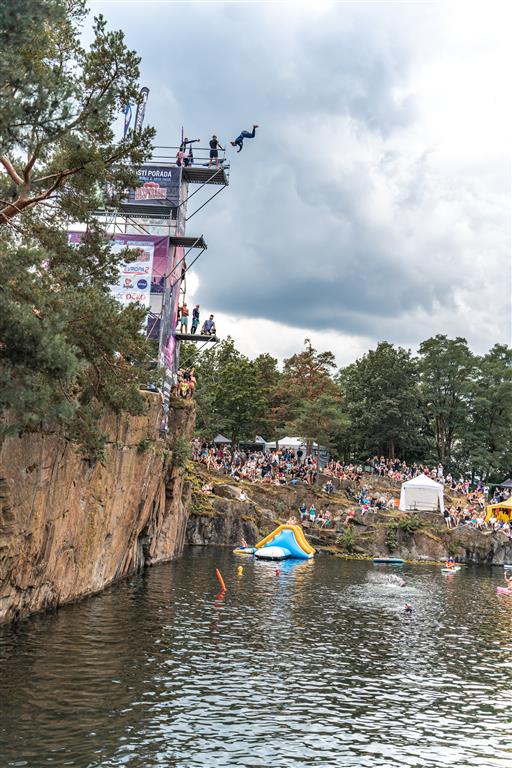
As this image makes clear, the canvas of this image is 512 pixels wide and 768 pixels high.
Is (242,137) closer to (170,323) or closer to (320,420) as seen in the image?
(170,323)

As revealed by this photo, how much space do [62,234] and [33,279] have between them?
656cm

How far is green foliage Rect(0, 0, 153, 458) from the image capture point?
1355 cm

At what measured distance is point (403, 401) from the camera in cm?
8425

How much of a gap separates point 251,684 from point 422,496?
153 ft

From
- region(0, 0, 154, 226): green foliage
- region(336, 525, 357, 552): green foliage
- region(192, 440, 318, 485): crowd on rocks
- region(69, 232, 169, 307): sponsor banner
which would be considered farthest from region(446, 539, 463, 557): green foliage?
region(0, 0, 154, 226): green foliage

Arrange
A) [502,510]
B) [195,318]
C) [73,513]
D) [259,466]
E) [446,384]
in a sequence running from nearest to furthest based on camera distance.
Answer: [73,513] < [195,318] < [502,510] < [259,466] < [446,384]

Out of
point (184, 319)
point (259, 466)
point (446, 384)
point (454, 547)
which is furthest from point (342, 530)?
point (446, 384)

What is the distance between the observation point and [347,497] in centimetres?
6425

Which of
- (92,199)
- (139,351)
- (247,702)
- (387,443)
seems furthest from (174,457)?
(387,443)

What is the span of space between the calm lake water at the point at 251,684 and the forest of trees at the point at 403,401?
52643mm

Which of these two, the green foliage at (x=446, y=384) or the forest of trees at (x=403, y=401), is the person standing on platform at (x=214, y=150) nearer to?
the forest of trees at (x=403, y=401)

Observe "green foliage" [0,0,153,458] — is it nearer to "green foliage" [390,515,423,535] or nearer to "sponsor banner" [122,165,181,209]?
"sponsor banner" [122,165,181,209]

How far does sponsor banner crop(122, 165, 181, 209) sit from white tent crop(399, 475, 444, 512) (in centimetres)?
3205

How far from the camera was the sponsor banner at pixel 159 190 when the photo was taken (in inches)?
1916
